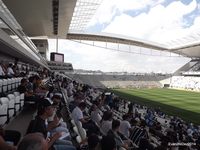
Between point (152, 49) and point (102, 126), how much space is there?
71632mm

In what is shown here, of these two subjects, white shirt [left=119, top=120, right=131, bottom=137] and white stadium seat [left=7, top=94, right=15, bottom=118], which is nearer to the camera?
white stadium seat [left=7, top=94, right=15, bottom=118]

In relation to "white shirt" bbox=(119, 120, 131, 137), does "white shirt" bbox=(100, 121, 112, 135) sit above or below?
above

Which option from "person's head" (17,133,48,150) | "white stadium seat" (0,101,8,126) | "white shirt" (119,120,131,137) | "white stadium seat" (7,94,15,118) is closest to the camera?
"person's head" (17,133,48,150)

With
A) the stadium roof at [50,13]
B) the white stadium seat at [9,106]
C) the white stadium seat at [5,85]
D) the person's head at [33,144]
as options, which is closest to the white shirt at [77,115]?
the white stadium seat at [9,106]

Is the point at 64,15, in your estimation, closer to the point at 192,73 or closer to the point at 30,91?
the point at 30,91

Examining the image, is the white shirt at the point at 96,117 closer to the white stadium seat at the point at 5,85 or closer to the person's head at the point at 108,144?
the white stadium seat at the point at 5,85

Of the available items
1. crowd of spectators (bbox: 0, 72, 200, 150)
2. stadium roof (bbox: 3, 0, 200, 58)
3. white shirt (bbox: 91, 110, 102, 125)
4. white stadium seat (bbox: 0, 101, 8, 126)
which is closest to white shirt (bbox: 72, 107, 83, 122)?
crowd of spectators (bbox: 0, 72, 200, 150)

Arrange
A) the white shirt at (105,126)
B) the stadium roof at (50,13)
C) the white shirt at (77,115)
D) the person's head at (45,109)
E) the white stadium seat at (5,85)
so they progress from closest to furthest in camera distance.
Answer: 1. the person's head at (45,109)
2. the white shirt at (77,115)
3. the white shirt at (105,126)
4. the white stadium seat at (5,85)
5. the stadium roof at (50,13)

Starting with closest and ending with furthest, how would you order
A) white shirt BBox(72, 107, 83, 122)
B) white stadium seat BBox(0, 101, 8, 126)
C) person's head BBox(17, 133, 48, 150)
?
person's head BBox(17, 133, 48, 150), white stadium seat BBox(0, 101, 8, 126), white shirt BBox(72, 107, 83, 122)

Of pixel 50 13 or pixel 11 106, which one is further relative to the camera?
pixel 50 13

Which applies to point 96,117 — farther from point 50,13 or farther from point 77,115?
point 50,13

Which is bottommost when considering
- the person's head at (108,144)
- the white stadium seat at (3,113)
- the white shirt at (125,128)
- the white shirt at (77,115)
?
the white shirt at (125,128)

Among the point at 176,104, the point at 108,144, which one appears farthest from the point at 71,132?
the point at 176,104

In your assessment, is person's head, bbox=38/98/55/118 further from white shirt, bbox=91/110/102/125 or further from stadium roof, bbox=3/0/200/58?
stadium roof, bbox=3/0/200/58
